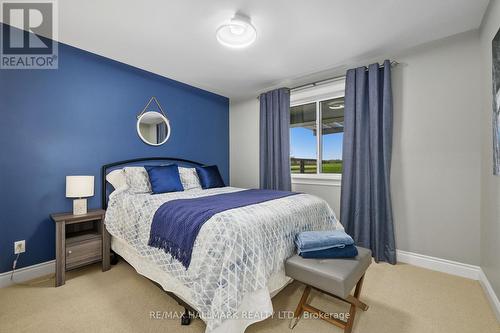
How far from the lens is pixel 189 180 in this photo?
10.2ft

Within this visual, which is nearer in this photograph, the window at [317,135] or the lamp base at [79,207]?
the lamp base at [79,207]

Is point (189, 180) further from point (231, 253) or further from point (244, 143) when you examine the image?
point (231, 253)

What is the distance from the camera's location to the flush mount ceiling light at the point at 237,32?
1969 millimetres

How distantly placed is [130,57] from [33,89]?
1.04 m

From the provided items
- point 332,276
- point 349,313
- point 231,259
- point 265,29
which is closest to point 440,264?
point 349,313

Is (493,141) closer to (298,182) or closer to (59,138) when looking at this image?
(298,182)

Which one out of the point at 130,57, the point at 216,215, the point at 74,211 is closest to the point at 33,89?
the point at 130,57

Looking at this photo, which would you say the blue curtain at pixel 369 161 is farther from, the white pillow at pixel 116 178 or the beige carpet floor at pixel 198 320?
the white pillow at pixel 116 178

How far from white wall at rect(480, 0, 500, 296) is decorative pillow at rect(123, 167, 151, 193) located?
3.32 metres

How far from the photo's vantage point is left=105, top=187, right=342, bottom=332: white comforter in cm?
133

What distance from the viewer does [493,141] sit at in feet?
5.74

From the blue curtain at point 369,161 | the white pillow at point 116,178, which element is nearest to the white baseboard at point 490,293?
the blue curtain at point 369,161

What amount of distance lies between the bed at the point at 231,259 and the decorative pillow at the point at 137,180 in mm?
504

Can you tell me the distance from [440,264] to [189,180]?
3130 millimetres
